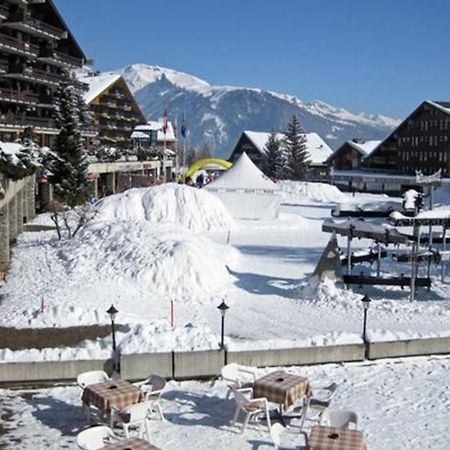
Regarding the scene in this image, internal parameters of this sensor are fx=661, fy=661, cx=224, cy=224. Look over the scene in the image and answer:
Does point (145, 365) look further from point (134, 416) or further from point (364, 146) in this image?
point (364, 146)

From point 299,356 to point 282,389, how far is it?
366cm

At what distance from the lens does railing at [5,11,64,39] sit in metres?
54.1

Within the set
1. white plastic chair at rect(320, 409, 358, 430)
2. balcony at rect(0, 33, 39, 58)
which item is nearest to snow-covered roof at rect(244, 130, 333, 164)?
balcony at rect(0, 33, 39, 58)

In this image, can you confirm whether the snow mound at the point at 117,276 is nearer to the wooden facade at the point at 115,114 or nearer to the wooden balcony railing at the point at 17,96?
the wooden balcony railing at the point at 17,96

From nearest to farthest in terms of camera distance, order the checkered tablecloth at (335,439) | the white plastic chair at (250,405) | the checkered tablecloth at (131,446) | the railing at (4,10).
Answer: the checkered tablecloth at (131,446), the checkered tablecloth at (335,439), the white plastic chair at (250,405), the railing at (4,10)

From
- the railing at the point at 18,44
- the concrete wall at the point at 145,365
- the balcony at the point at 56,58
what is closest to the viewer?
the concrete wall at the point at 145,365

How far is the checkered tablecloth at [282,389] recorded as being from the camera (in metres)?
11.6

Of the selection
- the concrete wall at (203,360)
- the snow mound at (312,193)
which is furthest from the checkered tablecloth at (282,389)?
the snow mound at (312,193)

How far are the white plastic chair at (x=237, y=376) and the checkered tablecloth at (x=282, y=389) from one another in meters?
0.52

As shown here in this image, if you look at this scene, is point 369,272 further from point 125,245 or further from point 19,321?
point 19,321

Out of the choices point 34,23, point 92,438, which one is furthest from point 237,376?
point 34,23

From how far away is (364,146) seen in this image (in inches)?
4183

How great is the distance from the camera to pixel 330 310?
21000 millimetres

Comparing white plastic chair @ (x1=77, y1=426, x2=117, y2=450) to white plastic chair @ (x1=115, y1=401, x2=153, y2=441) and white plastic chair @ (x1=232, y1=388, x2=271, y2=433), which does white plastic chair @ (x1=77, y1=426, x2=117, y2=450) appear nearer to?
white plastic chair @ (x1=115, y1=401, x2=153, y2=441)
